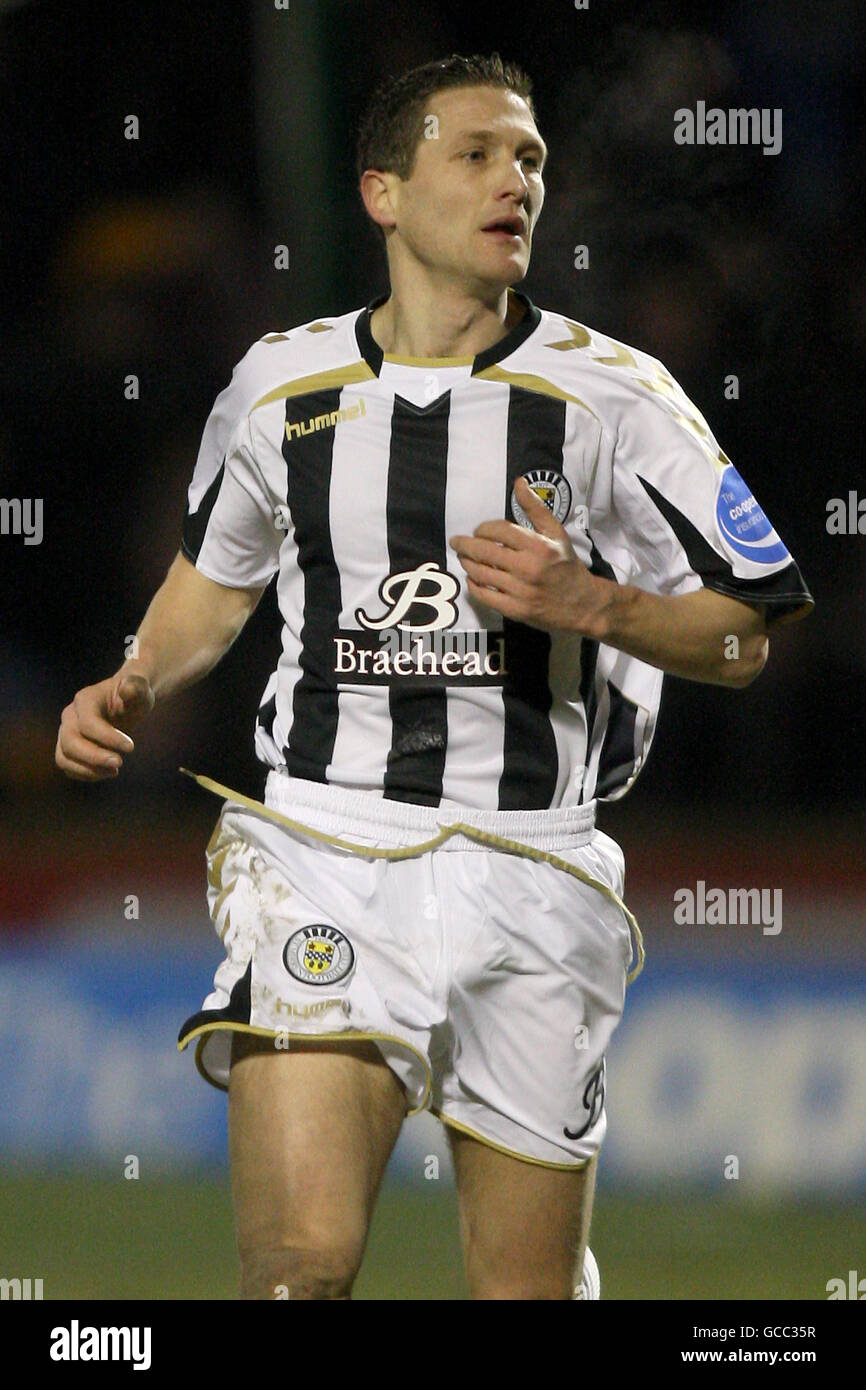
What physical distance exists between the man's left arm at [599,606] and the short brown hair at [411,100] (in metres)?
0.57

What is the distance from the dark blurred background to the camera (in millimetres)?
4258

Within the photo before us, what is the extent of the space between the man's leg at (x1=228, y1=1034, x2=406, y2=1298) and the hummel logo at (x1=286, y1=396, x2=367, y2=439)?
76cm

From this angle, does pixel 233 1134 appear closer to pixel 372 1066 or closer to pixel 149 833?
pixel 372 1066

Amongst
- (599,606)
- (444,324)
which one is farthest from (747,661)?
(444,324)

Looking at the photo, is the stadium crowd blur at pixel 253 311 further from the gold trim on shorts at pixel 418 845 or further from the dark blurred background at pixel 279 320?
the gold trim on shorts at pixel 418 845

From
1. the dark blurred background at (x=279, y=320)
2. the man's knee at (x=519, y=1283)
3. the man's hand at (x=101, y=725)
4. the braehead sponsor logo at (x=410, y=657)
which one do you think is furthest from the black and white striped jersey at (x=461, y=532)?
the dark blurred background at (x=279, y=320)

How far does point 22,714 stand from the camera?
4.29m

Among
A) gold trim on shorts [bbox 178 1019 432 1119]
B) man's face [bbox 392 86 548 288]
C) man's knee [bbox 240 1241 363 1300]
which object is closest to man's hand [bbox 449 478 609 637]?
man's face [bbox 392 86 548 288]

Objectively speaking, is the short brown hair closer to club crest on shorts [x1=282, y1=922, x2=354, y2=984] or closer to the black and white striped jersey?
the black and white striped jersey

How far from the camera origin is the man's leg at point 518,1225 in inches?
89.0

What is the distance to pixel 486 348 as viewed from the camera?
2.40m

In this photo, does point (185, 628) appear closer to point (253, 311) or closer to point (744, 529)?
point (744, 529)
